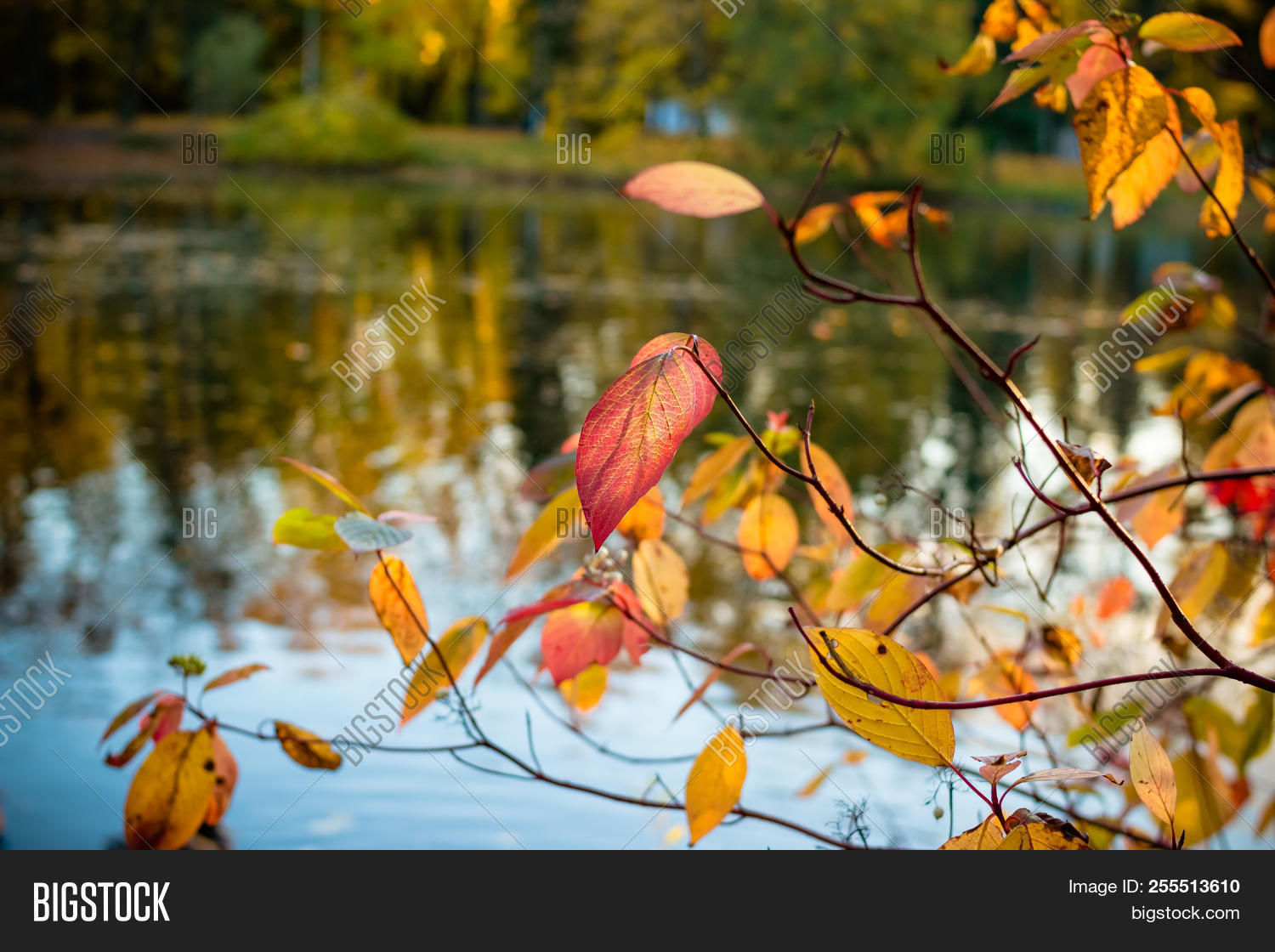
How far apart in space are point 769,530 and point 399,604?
1.43 ft

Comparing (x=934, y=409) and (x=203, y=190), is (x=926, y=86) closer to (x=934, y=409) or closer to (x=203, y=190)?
(x=203, y=190)

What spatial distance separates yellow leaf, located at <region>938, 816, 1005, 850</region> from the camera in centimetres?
69

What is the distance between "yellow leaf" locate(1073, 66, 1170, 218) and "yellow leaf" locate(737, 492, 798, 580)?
1.77 feet

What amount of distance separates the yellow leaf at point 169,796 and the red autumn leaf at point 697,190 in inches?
23.7

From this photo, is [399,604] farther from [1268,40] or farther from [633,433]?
[1268,40]

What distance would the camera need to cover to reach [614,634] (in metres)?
0.97

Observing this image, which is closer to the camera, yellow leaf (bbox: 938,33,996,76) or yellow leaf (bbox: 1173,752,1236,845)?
yellow leaf (bbox: 938,33,996,76)

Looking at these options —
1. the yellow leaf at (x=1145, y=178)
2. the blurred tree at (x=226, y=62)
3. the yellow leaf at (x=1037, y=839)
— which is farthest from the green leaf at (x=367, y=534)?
the blurred tree at (x=226, y=62)

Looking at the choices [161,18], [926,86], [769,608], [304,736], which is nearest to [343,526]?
[304,736]

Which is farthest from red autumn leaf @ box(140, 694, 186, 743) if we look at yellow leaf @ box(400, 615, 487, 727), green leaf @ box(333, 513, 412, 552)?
green leaf @ box(333, 513, 412, 552)

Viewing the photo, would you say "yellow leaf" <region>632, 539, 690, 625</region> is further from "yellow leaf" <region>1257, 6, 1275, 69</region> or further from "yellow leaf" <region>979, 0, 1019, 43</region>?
"yellow leaf" <region>1257, 6, 1275, 69</region>

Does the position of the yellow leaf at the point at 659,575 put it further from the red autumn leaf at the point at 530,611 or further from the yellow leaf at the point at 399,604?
the yellow leaf at the point at 399,604
